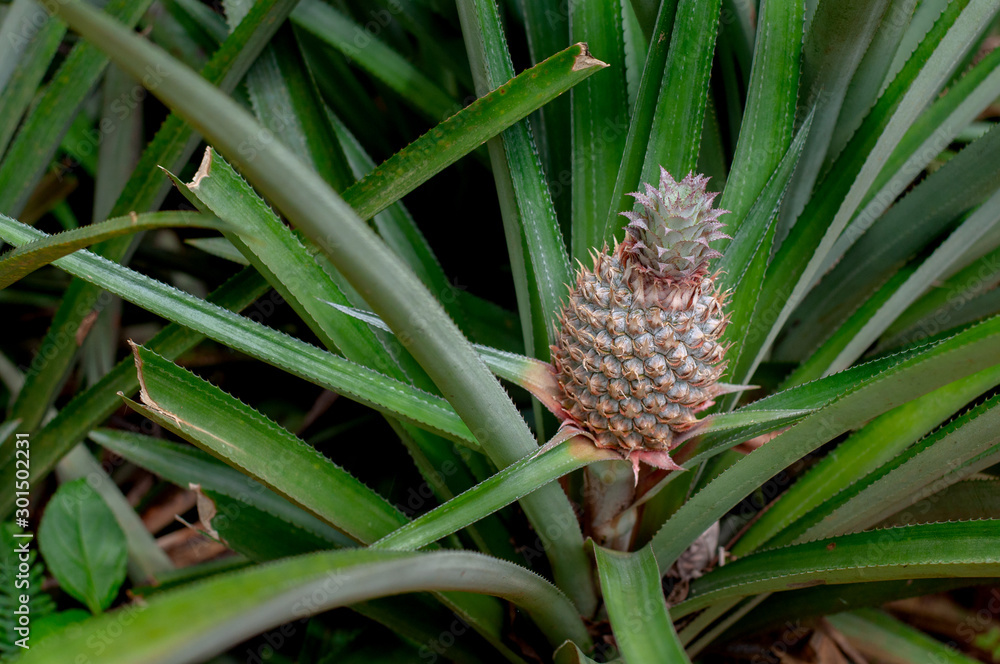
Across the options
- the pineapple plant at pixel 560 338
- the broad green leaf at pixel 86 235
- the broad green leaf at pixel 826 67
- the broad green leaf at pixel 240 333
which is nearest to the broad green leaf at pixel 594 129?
the pineapple plant at pixel 560 338

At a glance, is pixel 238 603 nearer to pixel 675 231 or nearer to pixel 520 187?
pixel 675 231

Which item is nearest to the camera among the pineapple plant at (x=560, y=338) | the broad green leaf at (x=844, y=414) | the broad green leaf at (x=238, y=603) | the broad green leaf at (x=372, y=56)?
the broad green leaf at (x=238, y=603)

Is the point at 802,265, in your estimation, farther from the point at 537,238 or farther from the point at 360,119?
the point at 360,119

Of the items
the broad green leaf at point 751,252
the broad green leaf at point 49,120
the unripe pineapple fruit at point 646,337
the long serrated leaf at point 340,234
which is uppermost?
the broad green leaf at point 49,120

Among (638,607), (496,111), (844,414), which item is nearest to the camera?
(844,414)

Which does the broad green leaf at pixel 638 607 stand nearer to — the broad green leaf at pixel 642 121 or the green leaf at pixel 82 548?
the broad green leaf at pixel 642 121

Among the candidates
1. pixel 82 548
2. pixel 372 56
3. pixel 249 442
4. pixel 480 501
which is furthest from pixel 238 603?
pixel 372 56

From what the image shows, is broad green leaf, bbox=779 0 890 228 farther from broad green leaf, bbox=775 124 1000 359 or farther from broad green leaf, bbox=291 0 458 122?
broad green leaf, bbox=291 0 458 122

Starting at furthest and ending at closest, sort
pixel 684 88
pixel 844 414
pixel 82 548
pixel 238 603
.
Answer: pixel 82 548, pixel 684 88, pixel 844 414, pixel 238 603
